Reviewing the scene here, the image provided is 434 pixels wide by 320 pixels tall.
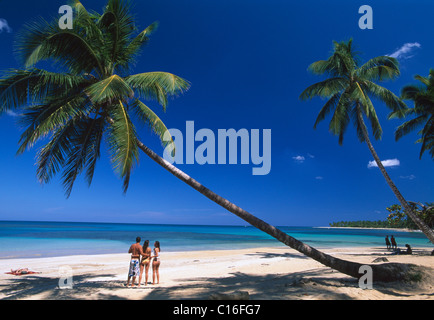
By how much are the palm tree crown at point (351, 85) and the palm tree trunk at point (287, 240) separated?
269 inches

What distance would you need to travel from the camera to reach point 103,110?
283 inches

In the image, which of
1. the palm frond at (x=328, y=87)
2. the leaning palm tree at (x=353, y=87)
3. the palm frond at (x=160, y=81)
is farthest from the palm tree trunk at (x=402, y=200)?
the palm frond at (x=160, y=81)

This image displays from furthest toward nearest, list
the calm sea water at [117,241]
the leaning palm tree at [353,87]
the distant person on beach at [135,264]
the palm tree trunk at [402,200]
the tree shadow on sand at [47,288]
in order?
the calm sea water at [117,241] → the leaning palm tree at [353,87] → the palm tree trunk at [402,200] → the distant person on beach at [135,264] → the tree shadow on sand at [47,288]

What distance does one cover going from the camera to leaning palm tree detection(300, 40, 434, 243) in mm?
11008

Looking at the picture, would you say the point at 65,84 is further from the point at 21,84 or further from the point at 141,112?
the point at 141,112

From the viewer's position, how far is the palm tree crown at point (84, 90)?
5988 millimetres

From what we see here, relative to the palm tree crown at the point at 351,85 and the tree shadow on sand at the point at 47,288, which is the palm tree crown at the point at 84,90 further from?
the palm tree crown at the point at 351,85

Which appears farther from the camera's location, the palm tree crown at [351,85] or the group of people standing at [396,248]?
the group of people standing at [396,248]

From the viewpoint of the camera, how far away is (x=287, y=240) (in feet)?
19.9

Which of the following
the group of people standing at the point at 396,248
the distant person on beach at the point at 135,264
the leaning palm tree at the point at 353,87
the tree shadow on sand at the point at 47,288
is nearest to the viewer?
the tree shadow on sand at the point at 47,288

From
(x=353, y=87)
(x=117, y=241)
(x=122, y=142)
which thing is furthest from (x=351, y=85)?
(x=117, y=241)

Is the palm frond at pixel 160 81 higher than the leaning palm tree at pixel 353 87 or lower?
lower

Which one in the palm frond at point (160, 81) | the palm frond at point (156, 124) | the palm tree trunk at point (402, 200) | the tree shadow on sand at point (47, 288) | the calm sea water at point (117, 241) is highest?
the palm frond at point (160, 81)
